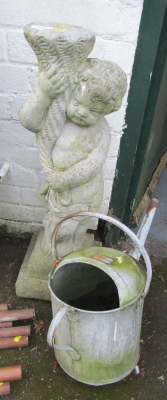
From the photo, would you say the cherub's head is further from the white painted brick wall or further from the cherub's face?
the white painted brick wall

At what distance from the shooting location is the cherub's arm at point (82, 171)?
1.67 metres

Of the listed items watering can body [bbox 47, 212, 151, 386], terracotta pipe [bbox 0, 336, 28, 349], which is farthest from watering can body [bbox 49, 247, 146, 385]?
terracotta pipe [bbox 0, 336, 28, 349]

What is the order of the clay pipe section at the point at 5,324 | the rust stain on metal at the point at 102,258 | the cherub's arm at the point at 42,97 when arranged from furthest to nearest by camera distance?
the clay pipe section at the point at 5,324 → the rust stain on metal at the point at 102,258 → the cherub's arm at the point at 42,97

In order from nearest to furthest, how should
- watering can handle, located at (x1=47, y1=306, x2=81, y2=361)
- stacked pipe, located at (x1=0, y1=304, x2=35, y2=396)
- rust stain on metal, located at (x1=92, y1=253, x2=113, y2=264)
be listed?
watering can handle, located at (x1=47, y1=306, x2=81, y2=361) < rust stain on metal, located at (x1=92, y1=253, x2=113, y2=264) < stacked pipe, located at (x1=0, y1=304, x2=35, y2=396)

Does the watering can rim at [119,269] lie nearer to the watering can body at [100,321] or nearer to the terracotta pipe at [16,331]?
the watering can body at [100,321]

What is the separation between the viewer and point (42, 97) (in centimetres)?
155

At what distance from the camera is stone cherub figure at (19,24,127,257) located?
1.43 meters

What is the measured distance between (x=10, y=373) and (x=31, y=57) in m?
1.59

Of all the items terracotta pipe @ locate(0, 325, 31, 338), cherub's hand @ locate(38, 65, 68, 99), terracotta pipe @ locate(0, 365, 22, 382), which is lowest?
terracotta pipe @ locate(0, 365, 22, 382)

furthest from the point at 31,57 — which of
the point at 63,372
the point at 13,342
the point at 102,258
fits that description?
the point at 63,372

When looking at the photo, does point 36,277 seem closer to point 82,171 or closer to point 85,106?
point 82,171

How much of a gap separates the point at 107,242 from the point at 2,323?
3.07 ft

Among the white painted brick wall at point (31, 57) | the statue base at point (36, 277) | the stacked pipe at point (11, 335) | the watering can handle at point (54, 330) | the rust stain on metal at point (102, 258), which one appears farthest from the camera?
the statue base at point (36, 277)

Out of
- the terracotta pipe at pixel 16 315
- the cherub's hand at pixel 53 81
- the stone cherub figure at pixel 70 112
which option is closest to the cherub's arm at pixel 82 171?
the stone cherub figure at pixel 70 112
